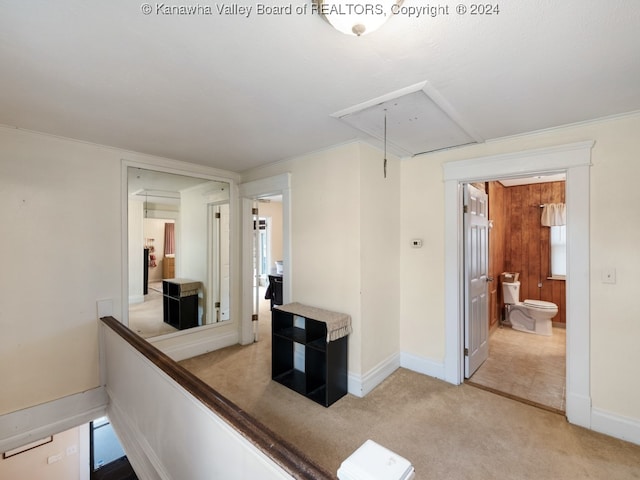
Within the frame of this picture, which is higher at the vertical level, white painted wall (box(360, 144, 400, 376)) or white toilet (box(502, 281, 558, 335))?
white painted wall (box(360, 144, 400, 376))

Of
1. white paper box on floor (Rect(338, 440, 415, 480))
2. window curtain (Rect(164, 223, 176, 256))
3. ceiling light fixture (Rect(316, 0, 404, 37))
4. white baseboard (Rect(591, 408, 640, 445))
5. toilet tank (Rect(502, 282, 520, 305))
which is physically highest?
ceiling light fixture (Rect(316, 0, 404, 37))

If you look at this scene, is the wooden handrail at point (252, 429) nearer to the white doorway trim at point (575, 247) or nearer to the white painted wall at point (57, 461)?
the white doorway trim at point (575, 247)

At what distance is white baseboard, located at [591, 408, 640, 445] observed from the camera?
203 cm

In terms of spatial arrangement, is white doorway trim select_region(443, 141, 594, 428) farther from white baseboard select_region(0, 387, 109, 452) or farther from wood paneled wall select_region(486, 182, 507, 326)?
white baseboard select_region(0, 387, 109, 452)

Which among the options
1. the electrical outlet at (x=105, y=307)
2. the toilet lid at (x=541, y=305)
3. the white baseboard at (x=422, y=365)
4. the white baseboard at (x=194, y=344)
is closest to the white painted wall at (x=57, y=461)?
the white baseboard at (x=194, y=344)

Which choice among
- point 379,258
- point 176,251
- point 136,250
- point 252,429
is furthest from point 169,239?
point 252,429

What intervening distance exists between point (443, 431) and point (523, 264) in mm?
4096

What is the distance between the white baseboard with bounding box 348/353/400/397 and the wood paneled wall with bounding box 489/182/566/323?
2.79 m

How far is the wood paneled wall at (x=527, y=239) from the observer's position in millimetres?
4738

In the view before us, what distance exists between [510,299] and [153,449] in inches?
199

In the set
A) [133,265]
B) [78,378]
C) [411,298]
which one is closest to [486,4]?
[411,298]

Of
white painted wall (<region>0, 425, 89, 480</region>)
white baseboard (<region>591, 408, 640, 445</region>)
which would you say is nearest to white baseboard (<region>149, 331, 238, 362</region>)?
white painted wall (<region>0, 425, 89, 480</region>)

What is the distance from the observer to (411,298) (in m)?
3.15

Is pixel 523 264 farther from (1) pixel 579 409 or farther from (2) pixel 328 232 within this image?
(2) pixel 328 232
